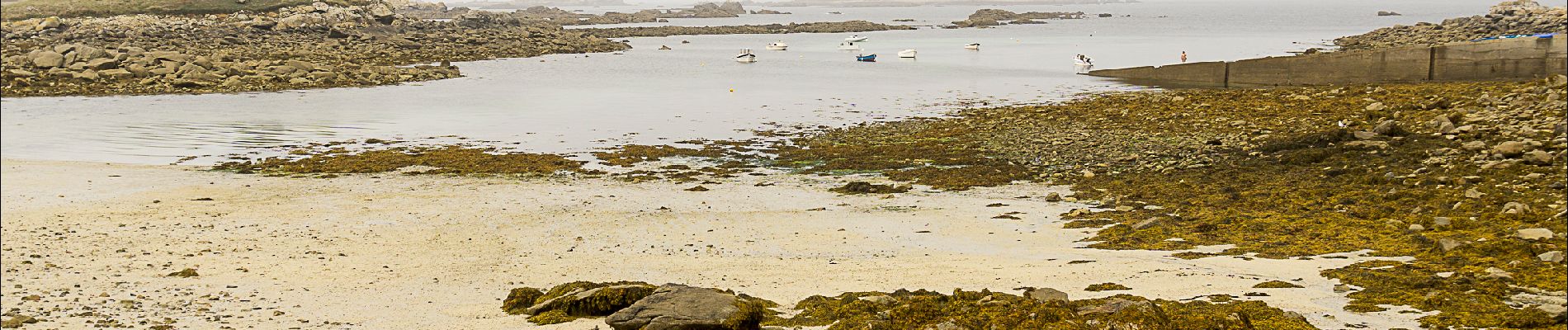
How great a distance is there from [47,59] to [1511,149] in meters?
44.0

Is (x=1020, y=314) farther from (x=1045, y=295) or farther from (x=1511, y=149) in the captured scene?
(x=1511, y=149)

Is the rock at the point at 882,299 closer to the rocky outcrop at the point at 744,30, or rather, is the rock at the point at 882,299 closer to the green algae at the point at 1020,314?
the green algae at the point at 1020,314

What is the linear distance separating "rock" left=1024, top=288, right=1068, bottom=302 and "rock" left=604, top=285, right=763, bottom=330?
89.1 inches

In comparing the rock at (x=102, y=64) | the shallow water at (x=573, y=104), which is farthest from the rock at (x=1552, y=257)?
the rock at (x=102, y=64)

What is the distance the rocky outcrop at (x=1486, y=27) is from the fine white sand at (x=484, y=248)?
54.8 metres

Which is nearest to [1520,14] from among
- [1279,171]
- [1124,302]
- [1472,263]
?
[1279,171]

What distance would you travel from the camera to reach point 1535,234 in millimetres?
12219

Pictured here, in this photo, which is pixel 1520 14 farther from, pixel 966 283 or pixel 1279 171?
pixel 966 283

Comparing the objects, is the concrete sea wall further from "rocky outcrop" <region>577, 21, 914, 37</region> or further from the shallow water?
"rocky outcrop" <region>577, 21, 914, 37</region>

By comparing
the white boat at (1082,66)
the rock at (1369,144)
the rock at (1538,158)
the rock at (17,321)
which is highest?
the white boat at (1082,66)

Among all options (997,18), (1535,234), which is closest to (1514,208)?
(1535,234)

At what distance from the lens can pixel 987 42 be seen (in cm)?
9700

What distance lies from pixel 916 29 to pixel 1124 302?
121724mm

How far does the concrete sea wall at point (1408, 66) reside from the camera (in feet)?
93.8
